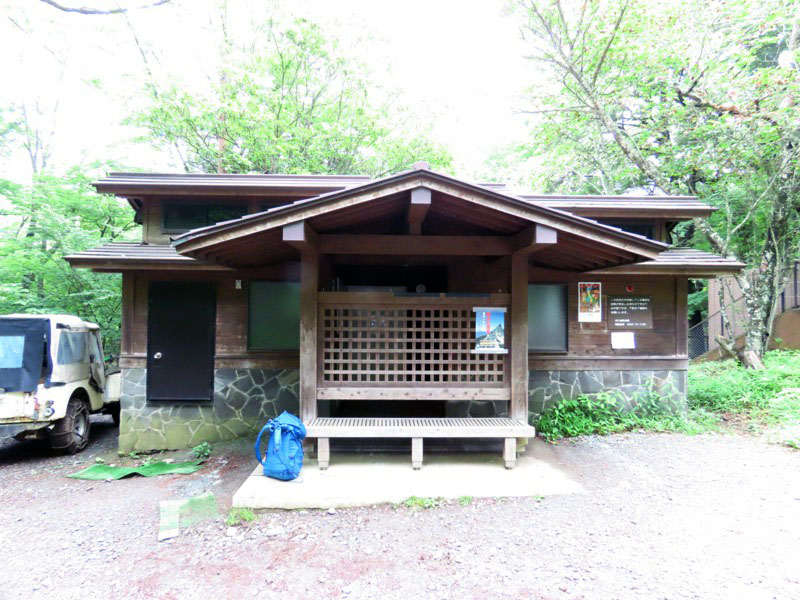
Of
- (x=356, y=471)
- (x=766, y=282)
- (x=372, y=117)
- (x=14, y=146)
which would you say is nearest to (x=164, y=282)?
(x=356, y=471)

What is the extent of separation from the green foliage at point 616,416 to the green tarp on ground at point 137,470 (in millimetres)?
4624

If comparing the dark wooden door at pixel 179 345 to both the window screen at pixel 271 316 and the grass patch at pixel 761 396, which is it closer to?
the window screen at pixel 271 316

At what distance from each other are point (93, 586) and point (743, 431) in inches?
283

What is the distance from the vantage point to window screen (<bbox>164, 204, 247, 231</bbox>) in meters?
5.77

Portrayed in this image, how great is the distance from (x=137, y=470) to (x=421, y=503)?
376 centimetres

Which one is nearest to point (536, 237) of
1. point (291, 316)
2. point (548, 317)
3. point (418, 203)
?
point (418, 203)

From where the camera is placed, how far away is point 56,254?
30.0 ft

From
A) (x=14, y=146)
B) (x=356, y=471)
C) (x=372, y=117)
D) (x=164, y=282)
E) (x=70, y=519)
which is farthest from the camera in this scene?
(x=14, y=146)

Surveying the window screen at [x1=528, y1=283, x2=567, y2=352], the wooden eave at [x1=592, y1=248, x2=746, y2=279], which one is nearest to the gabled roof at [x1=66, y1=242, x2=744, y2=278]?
the wooden eave at [x1=592, y1=248, x2=746, y2=279]

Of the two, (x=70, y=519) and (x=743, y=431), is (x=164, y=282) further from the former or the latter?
(x=743, y=431)

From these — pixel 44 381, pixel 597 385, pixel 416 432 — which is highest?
pixel 44 381

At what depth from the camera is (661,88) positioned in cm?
852

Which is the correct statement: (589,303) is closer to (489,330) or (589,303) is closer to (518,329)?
(518,329)

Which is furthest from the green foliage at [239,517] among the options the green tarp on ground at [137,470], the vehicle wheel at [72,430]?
the vehicle wheel at [72,430]
